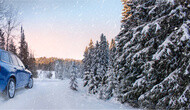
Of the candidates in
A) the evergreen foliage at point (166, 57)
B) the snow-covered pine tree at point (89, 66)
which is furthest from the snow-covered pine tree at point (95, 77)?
the evergreen foliage at point (166, 57)

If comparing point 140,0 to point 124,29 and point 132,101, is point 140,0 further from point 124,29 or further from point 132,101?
point 132,101

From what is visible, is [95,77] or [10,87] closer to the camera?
[10,87]

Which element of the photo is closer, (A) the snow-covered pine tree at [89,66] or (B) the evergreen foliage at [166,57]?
(B) the evergreen foliage at [166,57]

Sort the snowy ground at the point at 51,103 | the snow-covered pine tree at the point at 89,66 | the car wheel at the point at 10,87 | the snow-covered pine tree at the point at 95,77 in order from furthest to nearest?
the snow-covered pine tree at the point at 89,66, the snow-covered pine tree at the point at 95,77, the car wheel at the point at 10,87, the snowy ground at the point at 51,103

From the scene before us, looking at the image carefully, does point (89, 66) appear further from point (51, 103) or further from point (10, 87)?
point (10, 87)

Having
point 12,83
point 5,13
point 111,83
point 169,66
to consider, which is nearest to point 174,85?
point 169,66

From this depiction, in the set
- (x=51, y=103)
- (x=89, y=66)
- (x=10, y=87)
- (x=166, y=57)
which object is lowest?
(x=51, y=103)

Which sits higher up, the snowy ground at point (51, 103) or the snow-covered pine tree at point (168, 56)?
the snow-covered pine tree at point (168, 56)

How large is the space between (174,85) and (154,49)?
2286 millimetres

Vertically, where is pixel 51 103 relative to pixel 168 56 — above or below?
below

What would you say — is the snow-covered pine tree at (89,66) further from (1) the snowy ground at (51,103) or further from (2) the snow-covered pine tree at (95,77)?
(1) the snowy ground at (51,103)

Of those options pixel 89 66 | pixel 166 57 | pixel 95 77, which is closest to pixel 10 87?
pixel 166 57

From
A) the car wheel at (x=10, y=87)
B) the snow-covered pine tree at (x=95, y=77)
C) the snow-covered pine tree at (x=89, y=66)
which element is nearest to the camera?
the car wheel at (x=10, y=87)

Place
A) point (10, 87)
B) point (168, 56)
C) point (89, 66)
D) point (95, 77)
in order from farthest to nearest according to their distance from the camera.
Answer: point (89, 66)
point (95, 77)
point (168, 56)
point (10, 87)
